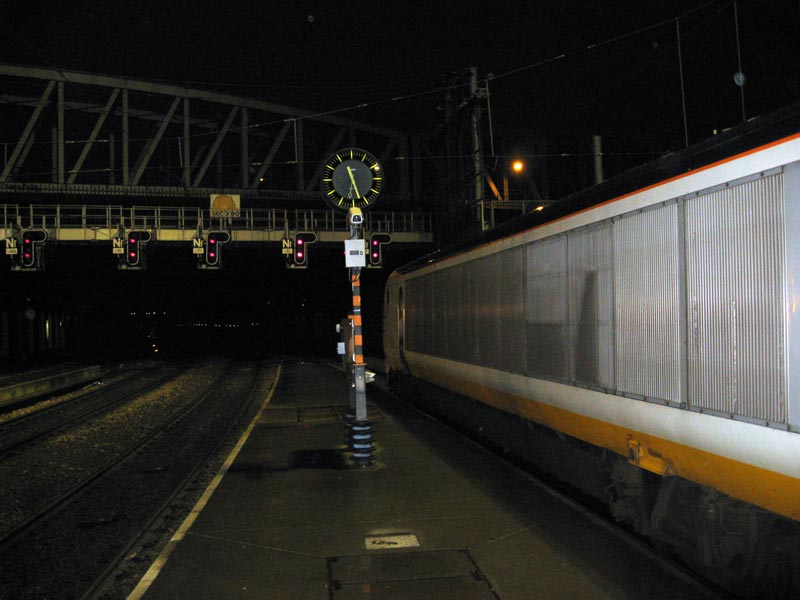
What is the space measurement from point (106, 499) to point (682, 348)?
7621 mm

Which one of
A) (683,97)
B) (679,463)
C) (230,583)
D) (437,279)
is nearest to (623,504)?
(679,463)

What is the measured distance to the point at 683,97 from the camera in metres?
14.0

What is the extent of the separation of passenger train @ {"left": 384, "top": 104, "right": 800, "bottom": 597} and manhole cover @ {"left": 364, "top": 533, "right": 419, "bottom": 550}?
2057mm

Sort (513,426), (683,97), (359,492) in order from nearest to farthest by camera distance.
→ 1. (359,492)
2. (513,426)
3. (683,97)

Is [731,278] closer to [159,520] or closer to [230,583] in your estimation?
[230,583]

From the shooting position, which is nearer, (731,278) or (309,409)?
(731,278)

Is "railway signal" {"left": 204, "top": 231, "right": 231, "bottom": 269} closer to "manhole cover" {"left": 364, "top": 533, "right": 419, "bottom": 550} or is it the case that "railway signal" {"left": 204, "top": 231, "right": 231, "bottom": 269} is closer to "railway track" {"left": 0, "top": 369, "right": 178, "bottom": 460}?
"railway track" {"left": 0, "top": 369, "right": 178, "bottom": 460}

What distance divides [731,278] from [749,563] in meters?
2.04

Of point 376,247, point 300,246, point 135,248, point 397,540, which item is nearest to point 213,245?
point 135,248

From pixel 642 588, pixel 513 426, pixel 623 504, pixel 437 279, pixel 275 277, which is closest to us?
pixel 642 588

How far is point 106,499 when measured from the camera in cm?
986

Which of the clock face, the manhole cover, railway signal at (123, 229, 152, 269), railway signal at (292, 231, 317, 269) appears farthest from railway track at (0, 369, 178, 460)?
the manhole cover

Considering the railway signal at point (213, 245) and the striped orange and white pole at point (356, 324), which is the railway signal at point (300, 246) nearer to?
the railway signal at point (213, 245)

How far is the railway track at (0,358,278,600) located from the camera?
6.85 meters
